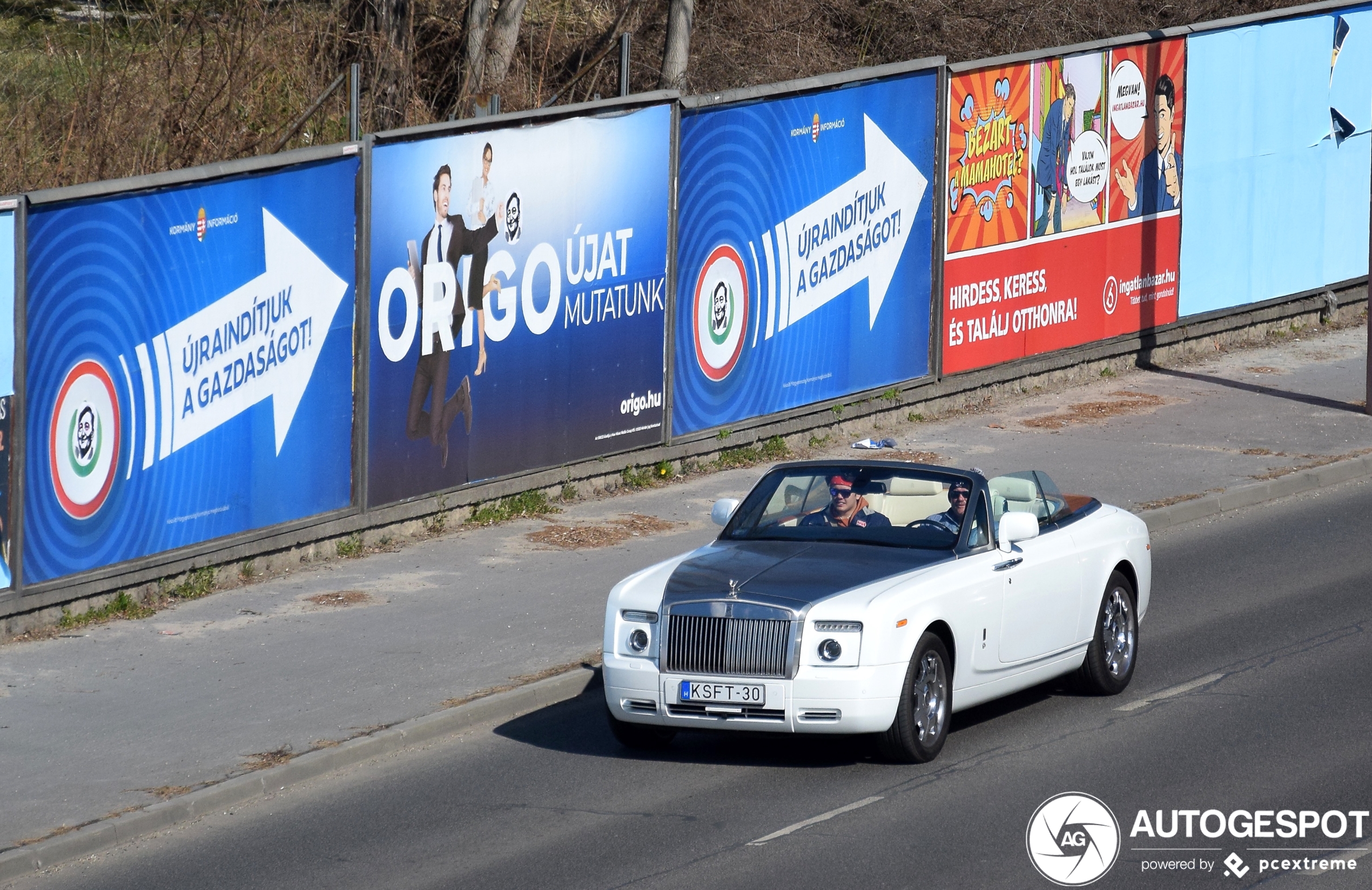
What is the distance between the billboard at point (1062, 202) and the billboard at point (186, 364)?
7.98 m

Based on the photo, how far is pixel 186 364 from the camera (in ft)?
43.2

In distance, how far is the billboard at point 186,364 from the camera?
12.4m

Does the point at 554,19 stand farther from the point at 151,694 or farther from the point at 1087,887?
the point at 1087,887

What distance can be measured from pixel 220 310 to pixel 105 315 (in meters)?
0.96

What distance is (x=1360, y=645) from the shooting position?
12352mm

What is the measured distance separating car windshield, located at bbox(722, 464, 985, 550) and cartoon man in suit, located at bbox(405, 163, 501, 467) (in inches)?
178

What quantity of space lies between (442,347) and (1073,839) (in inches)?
306

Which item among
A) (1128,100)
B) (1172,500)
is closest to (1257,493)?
(1172,500)

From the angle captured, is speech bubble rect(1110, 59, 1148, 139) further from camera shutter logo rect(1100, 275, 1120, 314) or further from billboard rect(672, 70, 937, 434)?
billboard rect(672, 70, 937, 434)

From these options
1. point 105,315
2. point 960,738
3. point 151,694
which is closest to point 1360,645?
point 960,738

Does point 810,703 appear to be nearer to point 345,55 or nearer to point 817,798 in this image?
point 817,798

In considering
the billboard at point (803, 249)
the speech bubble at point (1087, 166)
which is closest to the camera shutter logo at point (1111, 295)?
the speech bubble at point (1087, 166)

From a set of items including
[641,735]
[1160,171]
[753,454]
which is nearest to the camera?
[641,735]

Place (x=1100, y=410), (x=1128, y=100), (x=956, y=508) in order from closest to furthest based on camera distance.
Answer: (x=956, y=508) < (x=1100, y=410) < (x=1128, y=100)
